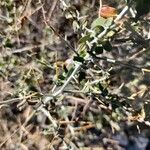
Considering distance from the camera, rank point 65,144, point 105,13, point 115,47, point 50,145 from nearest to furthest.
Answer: point 105,13
point 65,144
point 50,145
point 115,47

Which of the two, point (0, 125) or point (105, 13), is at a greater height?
point (105, 13)

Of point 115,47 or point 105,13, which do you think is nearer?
point 105,13

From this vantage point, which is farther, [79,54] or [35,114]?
[35,114]

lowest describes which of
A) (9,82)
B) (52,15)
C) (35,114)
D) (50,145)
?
(50,145)

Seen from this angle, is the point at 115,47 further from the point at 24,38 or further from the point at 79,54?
the point at 79,54

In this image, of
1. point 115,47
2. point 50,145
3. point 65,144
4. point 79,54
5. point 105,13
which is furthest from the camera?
point 115,47

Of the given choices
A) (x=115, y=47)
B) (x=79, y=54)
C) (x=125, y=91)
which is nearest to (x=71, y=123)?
(x=125, y=91)

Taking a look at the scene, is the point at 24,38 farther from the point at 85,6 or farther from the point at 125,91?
the point at 125,91

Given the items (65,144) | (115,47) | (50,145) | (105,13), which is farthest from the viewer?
(115,47)

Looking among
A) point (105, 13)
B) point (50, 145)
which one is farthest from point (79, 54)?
point (50, 145)
